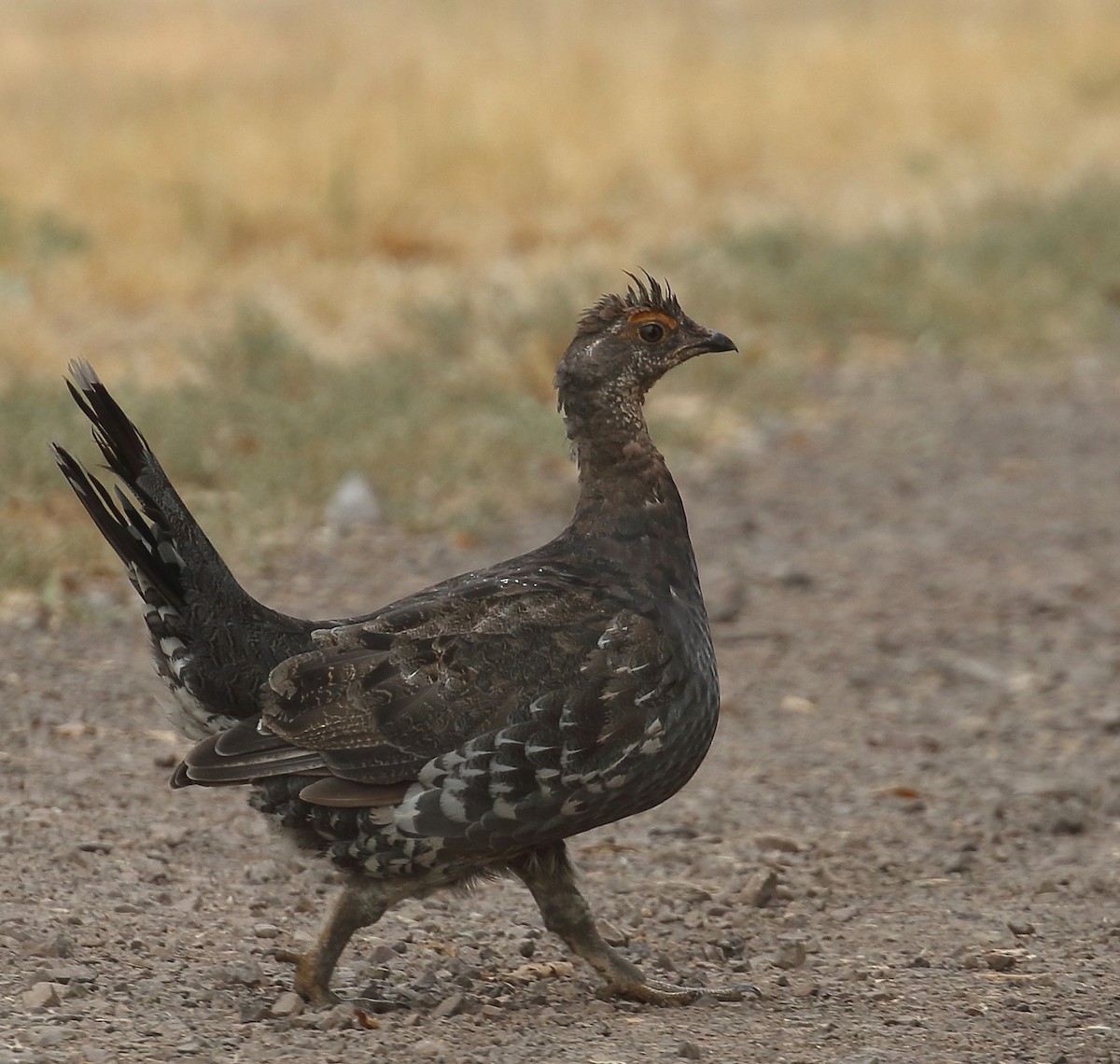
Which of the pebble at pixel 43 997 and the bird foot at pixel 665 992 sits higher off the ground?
the bird foot at pixel 665 992

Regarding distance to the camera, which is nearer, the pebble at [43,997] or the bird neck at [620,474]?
the pebble at [43,997]

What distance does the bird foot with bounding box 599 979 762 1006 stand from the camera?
172 inches

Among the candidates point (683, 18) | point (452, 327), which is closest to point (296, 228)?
point (452, 327)

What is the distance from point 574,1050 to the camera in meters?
3.92

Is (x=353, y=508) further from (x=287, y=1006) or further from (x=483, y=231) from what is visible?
(x=483, y=231)

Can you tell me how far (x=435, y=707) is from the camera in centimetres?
416

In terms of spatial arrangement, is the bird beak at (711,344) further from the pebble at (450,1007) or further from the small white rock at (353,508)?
the small white rock at (353,508)

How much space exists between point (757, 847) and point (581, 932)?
4.49 ft

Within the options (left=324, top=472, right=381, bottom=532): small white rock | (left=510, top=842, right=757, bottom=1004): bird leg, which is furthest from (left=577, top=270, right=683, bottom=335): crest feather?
(left=324, top=472, right=381, bottom=532): small white rock

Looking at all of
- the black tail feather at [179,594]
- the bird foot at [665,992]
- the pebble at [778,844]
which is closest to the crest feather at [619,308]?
the black tail feather at [179,594]

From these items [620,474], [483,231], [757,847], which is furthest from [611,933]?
[483,231]

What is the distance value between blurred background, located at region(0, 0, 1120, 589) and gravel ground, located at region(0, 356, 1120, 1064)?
950 millimetres

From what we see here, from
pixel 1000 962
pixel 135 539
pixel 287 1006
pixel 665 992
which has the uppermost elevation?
pixel 135 539

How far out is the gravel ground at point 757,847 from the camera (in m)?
4.10
